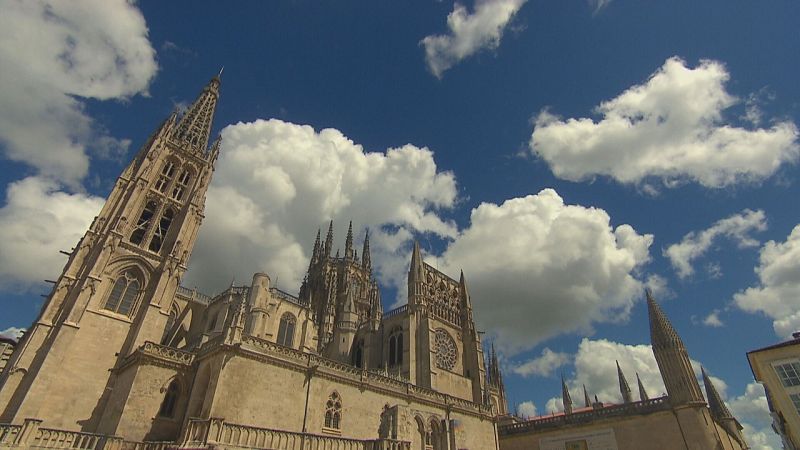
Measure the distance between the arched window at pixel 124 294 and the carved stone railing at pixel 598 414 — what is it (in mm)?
29854

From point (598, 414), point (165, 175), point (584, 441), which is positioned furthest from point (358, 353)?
point (165, 175)

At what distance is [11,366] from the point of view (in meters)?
21.7

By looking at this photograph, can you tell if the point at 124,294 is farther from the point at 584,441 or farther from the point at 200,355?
the point at 584,441

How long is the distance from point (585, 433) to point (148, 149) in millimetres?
40570

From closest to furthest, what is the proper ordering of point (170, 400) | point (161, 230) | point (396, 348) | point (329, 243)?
point (170, 400)
point (161, 230)
point (396, 348)
point (329, 243)

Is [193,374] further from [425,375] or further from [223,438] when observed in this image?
[425,375]

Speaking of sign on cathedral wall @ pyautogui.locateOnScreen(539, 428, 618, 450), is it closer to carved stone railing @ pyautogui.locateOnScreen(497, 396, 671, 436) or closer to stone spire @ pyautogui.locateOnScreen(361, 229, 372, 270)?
carved stone railing @ pyautogui.locateOnScreen(497, 396, 671, 436)

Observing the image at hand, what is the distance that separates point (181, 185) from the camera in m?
34.8

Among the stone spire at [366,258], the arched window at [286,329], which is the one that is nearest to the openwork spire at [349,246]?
the stone spire at [366,258]

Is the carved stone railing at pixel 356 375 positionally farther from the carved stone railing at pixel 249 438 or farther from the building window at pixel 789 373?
the building window at pixel 789 373

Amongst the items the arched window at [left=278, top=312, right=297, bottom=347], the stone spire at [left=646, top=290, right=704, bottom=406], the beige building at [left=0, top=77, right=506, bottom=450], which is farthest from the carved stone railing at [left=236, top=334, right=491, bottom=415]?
the arched window at [left=278, top=312, right=297, bottom=347]

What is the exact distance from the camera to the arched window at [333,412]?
19344mm

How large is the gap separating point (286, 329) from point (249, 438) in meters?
23.4

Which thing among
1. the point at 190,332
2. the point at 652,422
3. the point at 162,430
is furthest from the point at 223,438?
the point at 652,422
